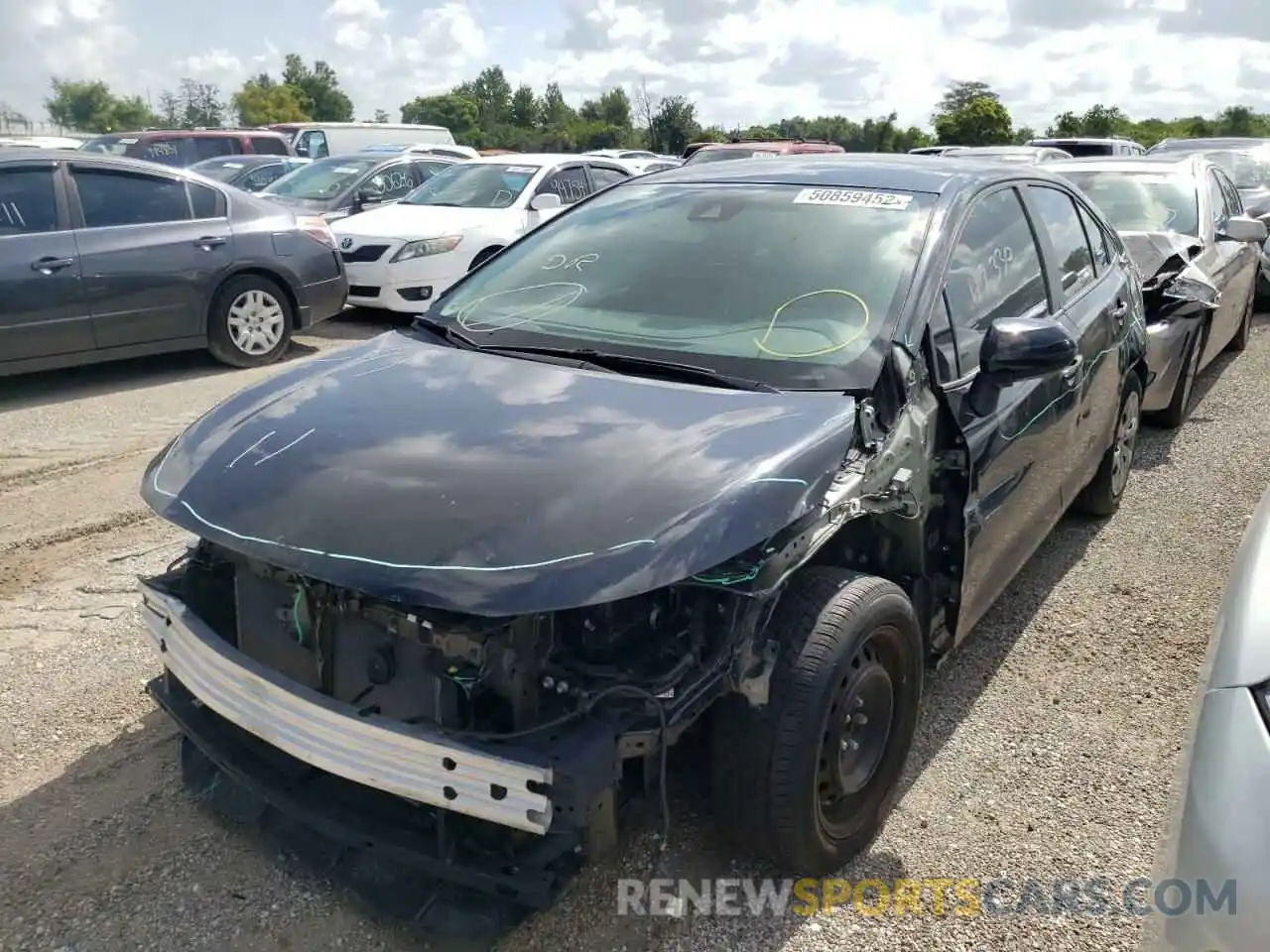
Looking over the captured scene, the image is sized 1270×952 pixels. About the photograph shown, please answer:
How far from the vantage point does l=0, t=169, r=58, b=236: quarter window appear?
6.86 meters

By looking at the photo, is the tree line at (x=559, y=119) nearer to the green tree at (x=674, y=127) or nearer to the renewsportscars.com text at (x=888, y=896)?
the green tree at (x=674, y=127)

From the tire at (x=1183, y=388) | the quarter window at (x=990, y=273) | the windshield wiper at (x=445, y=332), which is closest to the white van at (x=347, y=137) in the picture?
the tire at (x=1183, y=388)

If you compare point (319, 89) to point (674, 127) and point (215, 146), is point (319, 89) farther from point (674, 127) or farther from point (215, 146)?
point (215, 146)

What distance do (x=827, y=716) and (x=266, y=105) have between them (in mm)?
71219

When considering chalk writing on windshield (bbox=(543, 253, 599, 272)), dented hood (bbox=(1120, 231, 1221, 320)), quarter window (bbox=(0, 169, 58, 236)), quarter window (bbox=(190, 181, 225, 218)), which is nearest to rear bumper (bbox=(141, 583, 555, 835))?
chalk writing on windshield (bbox=(543, 253, 599, 272))

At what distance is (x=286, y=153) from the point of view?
70.6 feet

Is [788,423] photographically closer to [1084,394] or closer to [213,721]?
[213,721]

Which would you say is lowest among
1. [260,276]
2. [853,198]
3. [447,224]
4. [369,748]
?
[369,748]

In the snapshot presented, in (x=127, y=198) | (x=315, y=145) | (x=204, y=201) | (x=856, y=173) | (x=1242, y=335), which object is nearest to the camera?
(x=856, y=173)

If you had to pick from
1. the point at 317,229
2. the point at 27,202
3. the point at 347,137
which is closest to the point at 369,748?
the point at 27,202

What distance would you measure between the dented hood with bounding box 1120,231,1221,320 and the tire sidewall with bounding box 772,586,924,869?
13.1ft

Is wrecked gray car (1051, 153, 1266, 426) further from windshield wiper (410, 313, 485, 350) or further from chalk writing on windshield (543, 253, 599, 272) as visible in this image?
windshield wiper (410, 313, 485, 350)

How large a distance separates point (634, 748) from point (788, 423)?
879mm

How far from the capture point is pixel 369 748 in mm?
2154
